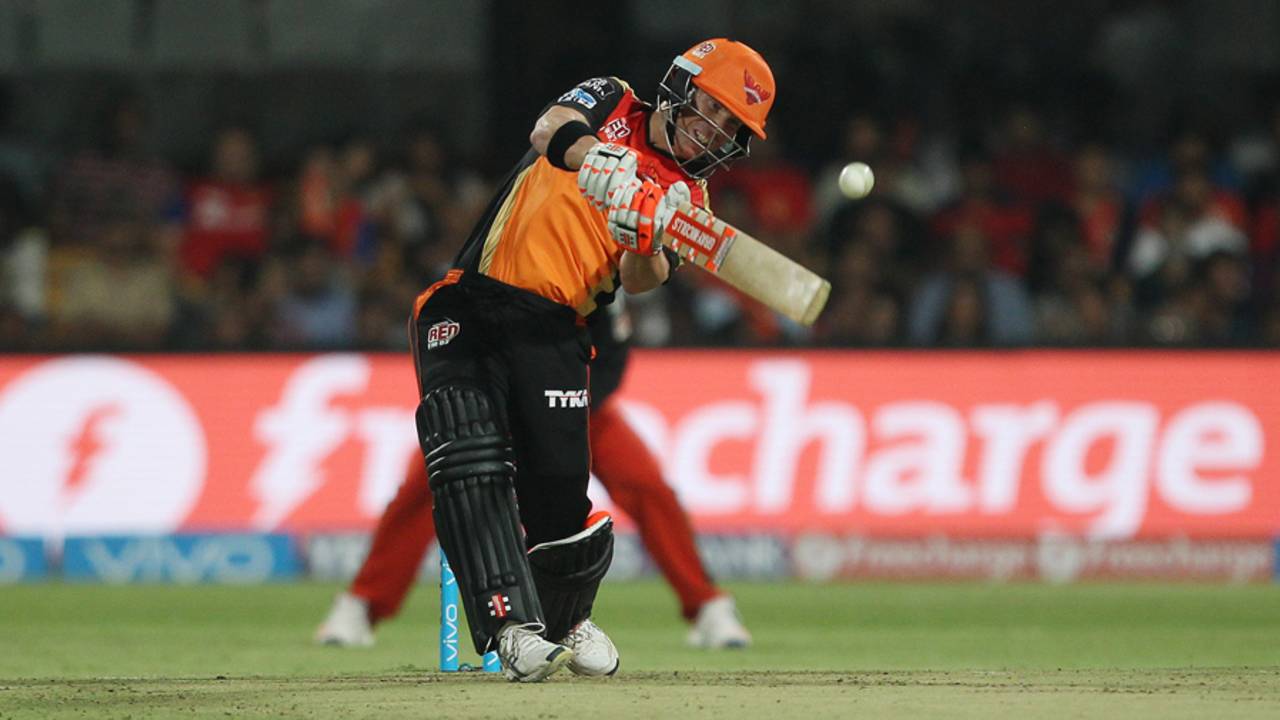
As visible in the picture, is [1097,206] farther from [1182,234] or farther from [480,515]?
[480,515]

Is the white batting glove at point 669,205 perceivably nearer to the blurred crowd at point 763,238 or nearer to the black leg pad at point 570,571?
the black leg pad at point 570,571

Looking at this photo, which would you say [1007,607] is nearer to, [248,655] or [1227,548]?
[1227,548]

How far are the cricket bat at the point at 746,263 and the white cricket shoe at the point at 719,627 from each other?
2.91 meters

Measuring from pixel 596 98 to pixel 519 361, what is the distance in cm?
76

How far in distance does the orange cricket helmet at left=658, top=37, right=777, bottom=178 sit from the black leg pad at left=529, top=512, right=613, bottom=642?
3.68 feet

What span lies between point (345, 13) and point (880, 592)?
6.33m

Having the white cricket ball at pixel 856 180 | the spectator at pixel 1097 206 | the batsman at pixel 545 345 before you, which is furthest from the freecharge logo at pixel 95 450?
the white cricket ball at pixel 856 180

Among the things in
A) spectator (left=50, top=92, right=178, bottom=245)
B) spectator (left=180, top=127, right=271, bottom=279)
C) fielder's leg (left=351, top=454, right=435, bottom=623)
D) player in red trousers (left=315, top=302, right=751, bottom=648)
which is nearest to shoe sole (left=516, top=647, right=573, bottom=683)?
fielder's leg (left=351, top=454, right=435, bottom=623)

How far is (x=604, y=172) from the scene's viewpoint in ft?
17.4

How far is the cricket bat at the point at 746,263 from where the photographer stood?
17.1 feet

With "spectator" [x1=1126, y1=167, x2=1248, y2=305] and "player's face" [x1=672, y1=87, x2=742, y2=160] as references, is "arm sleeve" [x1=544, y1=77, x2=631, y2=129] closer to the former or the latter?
"player's face" [x1=672, y1=87, x2=742, y2=160]

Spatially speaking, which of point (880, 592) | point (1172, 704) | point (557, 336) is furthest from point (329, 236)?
point (1172, 704)

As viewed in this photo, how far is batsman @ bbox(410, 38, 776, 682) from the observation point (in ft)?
18.2

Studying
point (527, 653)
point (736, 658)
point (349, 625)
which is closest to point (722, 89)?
point (527, 653)
